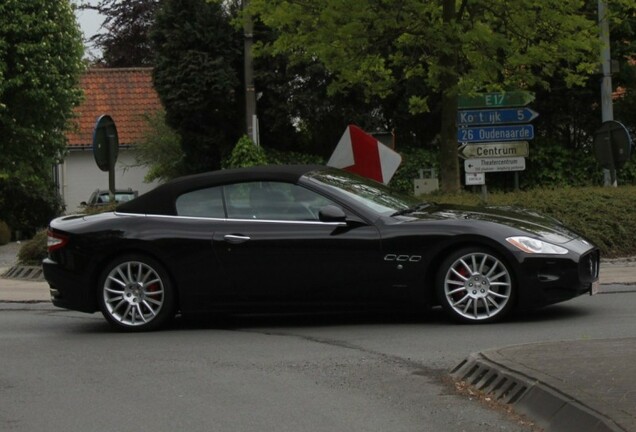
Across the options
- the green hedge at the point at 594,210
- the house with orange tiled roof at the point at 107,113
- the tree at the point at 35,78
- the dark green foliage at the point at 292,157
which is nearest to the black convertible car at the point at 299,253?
the green hedge at the point at 594,210

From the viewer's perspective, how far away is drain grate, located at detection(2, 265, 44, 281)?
630 inches

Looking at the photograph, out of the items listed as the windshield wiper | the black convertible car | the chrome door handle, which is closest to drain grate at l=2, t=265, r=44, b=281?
the black convertible car

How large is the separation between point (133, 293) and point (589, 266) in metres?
4.09

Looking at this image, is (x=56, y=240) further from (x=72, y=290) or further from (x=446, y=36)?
(x=446, y=36)

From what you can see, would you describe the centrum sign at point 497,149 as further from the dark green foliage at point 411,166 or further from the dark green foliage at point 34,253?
the dark green foliage at point 411,166

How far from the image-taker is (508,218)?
9742 millimetres

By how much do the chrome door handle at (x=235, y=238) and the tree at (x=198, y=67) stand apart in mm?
16952

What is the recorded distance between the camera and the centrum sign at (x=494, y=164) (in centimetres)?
1529

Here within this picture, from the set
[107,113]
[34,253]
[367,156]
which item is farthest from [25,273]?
[107,113]

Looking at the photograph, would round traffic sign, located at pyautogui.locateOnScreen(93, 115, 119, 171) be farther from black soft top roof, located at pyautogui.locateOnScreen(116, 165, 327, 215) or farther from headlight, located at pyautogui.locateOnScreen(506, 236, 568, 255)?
headlight, located at pyautogui.locateOnScreen(506, 236, 568, 255)

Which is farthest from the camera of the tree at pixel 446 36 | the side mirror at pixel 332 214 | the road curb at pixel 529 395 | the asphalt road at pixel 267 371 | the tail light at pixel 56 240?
the tree at pixel 446 36

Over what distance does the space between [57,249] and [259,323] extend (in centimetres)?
202

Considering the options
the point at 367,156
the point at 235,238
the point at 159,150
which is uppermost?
the point at 159,150

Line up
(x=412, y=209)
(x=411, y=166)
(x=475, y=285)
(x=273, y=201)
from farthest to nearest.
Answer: (x=411, y=166), (x=412, y=209), (x=273, y=201), (x=475, y=285)
